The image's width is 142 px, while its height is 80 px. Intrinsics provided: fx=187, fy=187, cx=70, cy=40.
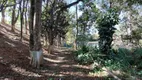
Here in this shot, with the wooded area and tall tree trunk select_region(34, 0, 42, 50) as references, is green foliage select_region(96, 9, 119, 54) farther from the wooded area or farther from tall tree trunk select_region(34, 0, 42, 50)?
tall tree trunk select_region(34, 0, 42, 50)

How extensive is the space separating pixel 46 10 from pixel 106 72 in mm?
14157

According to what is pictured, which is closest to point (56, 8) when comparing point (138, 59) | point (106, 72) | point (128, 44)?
point (128, 44)

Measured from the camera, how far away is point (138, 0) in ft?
42.6

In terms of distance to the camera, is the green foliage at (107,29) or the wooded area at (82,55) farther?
the green foliage at (107,29)

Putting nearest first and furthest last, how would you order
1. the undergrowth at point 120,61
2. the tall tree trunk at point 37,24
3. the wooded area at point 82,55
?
the wooded area at point 82,55, the undergrowth at point 120,61, the tall tree trunk at point 37,24

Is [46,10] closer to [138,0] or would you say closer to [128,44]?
[128,44]

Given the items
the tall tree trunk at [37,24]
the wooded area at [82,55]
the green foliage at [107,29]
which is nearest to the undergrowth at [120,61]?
the wooded area at [82,55]

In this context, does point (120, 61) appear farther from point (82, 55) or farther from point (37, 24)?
point (37, 24)

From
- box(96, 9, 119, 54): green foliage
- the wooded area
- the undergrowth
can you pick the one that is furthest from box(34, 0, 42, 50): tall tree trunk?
box(96, 9, 119, 54): green foliage

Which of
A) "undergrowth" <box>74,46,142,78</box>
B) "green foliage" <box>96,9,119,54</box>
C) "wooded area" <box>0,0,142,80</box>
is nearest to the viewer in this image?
"wooded area" <box>0,0,142,80</box>

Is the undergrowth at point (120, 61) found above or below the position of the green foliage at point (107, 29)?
below

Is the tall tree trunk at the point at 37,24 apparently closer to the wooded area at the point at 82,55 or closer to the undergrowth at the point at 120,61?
the wooded area at the point at 82,55

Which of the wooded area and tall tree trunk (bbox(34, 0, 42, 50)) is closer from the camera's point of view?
the wooded area

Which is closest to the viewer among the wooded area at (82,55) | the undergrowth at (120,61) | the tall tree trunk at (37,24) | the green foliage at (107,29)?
the wooded area at (82,55)
